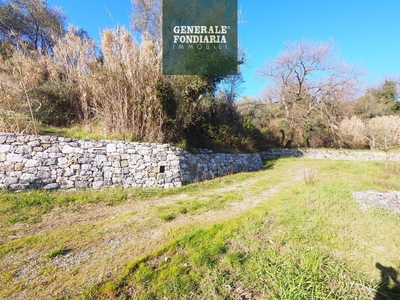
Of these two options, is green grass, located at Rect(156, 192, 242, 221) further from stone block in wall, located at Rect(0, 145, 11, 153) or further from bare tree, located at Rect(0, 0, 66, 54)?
bare tree, located at Rect(0, 0, 66, 54)

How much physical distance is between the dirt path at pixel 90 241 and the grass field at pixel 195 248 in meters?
0.02

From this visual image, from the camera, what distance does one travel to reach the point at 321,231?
296 cm

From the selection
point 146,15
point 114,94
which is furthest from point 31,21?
point 114,94

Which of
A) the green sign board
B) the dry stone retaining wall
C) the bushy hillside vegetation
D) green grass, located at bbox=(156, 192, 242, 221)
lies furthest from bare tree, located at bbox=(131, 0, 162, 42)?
green grass, located at bbox=(156, 192, 242, 221)

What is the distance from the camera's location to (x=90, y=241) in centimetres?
270

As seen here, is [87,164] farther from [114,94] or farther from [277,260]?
[277,260]

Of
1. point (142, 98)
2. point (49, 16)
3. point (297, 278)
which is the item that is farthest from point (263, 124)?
point (49, 16)

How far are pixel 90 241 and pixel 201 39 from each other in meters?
8.59

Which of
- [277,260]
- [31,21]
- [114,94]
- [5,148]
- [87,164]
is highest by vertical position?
[31,21]

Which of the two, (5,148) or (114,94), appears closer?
(5,148)

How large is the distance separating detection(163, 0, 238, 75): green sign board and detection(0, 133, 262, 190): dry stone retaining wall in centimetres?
319

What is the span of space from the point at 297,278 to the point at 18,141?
22.4 feet

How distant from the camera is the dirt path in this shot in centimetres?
192

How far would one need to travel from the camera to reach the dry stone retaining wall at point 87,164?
453cm
